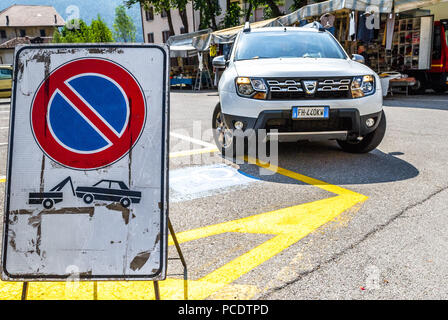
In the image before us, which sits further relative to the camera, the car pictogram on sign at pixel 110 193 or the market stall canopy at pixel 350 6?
the market stall canopy at pixel 350 6

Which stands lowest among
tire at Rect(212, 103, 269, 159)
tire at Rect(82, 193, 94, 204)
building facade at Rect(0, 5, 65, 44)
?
tire at Rect(212, 103, 269, 159)

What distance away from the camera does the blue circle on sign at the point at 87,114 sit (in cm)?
200

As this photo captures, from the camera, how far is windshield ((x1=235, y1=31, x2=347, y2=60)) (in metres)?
5.67

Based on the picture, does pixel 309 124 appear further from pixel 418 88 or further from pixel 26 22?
pixel 26 22

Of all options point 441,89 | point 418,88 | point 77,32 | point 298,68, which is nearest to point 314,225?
point 298,68

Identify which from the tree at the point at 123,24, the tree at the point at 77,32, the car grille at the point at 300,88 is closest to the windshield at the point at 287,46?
the car grille at the point at 300,88

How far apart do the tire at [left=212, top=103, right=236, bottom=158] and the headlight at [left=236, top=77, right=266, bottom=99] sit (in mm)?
527

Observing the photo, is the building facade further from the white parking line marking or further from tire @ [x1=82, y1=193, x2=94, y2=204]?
tire @ [x1=82, y1=193, x2=94, y2=204]

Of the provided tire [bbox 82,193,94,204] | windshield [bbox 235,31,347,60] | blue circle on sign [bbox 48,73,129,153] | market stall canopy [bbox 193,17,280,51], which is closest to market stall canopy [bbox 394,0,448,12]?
market stall canopy [bbox 193,17,280,51]

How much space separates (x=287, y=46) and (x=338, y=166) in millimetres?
1966

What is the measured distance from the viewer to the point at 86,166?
200 cm

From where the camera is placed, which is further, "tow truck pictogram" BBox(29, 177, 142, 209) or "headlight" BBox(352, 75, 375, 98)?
"headlight" BBox(352, 75, 375, 98)

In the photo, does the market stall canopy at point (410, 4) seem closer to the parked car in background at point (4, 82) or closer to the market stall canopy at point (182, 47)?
the market stall canopy at point (182, 47)

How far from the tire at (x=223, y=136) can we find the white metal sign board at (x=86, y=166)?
3095 mm
